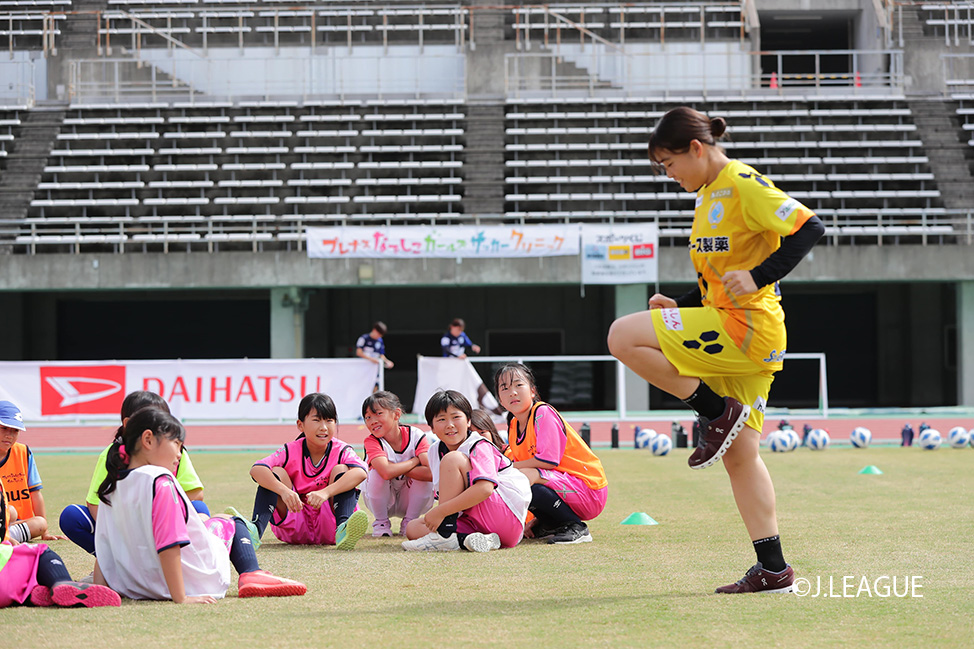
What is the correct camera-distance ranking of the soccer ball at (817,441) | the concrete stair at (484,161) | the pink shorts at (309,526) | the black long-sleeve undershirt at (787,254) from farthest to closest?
the concrete stair at (484,161) → the soccer ball at (817,441) → the pink shorts at (309,526) → the black long-sleeve undershirt at (787,254)

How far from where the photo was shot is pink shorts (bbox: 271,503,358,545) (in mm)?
6387

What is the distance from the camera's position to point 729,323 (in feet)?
13.7

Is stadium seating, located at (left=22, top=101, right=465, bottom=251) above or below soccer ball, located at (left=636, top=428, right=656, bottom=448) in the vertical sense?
above

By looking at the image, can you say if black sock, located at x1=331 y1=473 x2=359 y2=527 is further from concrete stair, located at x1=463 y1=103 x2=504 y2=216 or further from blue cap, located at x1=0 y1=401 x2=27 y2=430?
concrete stair, located at x1=463 y1=103 x2=504 y2=216

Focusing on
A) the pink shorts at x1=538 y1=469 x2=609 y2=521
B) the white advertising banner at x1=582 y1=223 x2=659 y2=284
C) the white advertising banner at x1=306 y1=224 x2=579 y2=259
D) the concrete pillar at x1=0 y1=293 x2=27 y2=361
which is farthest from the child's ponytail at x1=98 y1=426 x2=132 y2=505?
the concrete pillar at x1=0 y1=293 x2=27 y2=361

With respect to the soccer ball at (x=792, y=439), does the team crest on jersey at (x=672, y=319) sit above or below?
above

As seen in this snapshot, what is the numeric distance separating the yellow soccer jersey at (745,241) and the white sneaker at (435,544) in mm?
2407

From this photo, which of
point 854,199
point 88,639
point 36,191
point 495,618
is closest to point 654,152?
point 495,618

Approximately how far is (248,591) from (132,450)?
786mm

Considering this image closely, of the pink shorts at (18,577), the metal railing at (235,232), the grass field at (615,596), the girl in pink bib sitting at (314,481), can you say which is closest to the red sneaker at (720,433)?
the grass field at (615,596)

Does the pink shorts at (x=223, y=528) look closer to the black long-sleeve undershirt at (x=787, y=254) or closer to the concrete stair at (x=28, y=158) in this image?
the black long-sleeve undershirt at (x=787, y=254)

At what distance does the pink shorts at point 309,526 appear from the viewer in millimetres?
6387

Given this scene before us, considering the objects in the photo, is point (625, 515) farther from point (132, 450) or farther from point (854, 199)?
point (854, 199)

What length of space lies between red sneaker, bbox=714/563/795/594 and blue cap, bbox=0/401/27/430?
14.2ft
